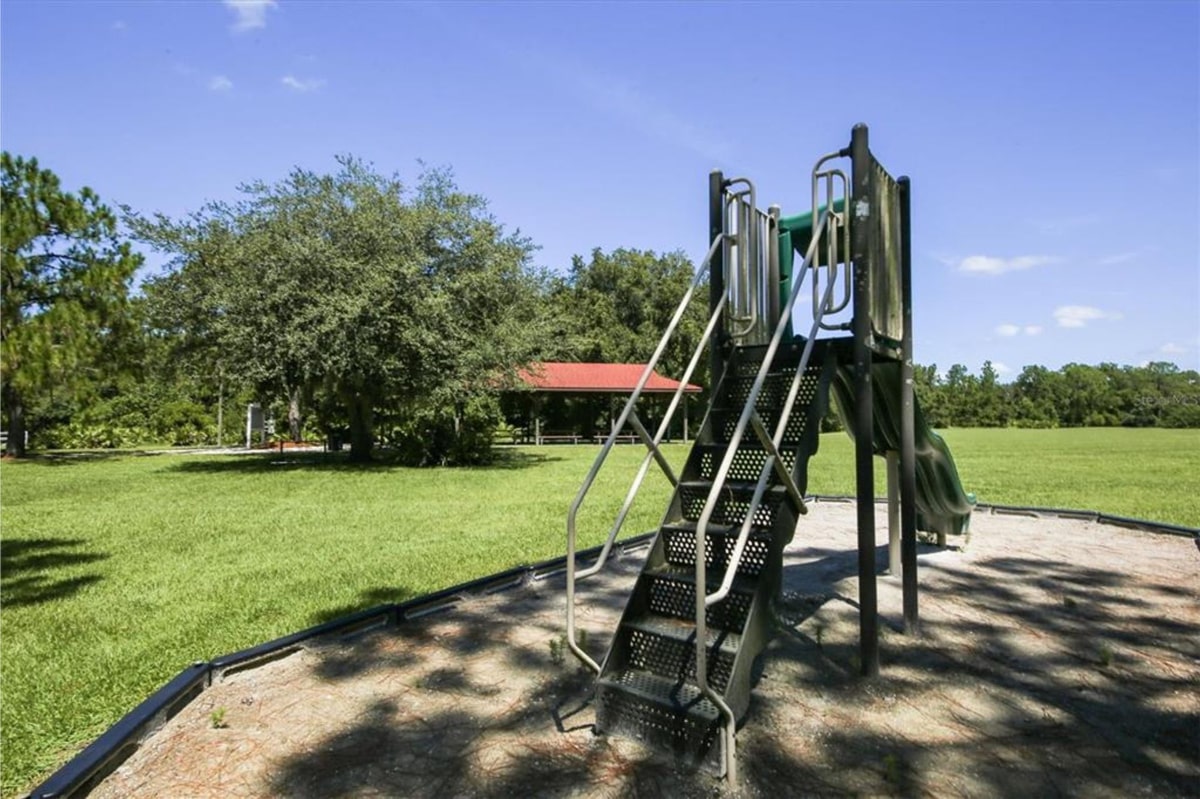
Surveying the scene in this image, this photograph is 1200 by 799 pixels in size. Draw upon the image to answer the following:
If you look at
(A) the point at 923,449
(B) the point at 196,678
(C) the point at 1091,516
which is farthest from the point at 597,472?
(C) the point at 1091,516

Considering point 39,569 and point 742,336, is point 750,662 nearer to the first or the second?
point 742,336

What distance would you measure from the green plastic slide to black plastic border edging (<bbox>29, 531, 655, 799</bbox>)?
2.85m

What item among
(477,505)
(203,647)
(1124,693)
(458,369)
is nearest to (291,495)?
(477,505)

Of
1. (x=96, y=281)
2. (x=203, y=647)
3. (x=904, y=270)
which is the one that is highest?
(x=96, y=281)

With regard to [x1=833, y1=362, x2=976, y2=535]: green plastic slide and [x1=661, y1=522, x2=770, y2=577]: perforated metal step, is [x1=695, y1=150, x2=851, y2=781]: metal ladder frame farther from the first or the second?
[x1=833, y1=362, x2=976, y2=535]: green plastic slide

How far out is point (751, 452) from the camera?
3.55 metres

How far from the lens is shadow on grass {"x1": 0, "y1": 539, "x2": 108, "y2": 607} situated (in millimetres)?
5312

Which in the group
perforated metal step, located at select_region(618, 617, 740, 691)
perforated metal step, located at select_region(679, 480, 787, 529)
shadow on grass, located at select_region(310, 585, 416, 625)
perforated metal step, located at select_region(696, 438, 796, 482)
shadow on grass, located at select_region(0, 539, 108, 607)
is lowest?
shadow on grass, located at select_region(0, 539, 108, 607)

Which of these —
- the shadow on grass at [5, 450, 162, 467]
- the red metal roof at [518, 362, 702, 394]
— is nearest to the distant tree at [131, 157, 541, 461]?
the shadow on grass at [5, 450, 162, 467]

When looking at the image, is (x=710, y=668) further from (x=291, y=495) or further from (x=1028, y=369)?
(x=1028, y=369)

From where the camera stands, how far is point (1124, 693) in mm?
3174

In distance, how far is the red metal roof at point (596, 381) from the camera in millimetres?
29391

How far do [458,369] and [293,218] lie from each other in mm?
5686

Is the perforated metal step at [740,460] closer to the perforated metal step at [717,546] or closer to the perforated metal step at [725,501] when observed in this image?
the perforated metal step at [725,501]
